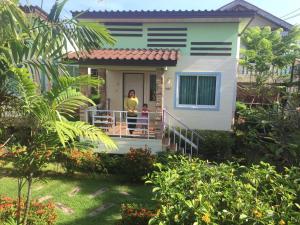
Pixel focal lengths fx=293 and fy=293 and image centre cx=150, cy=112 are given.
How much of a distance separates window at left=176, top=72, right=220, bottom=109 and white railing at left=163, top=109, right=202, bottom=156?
2.41ft

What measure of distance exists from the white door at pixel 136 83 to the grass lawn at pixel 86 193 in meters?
4.51

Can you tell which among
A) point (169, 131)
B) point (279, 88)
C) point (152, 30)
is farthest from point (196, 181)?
point (279, 88)

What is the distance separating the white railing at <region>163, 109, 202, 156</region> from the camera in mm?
10227

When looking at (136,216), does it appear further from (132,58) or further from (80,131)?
(132,58)

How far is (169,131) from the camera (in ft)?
35.4

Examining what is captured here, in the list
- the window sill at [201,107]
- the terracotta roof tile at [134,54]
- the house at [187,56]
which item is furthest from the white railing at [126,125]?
the terracotta roof tile at [134,54]

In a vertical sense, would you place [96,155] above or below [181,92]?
below

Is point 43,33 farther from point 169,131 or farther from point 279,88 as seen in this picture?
point 279,88

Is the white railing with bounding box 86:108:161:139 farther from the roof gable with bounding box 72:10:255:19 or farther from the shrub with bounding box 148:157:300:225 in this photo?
the shrub with bounding box 148:157:300:225

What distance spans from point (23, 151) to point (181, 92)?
7.67 m

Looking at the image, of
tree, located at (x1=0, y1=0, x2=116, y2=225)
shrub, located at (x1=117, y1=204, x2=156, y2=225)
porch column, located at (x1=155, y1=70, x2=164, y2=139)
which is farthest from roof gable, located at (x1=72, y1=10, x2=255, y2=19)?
shrub, located at (x1=117, y1=204, x2=156, y2=225)

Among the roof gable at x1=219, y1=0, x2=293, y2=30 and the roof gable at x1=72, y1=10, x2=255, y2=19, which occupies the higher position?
the roof gable at x1=219, y1=0, x2=293, y2=30

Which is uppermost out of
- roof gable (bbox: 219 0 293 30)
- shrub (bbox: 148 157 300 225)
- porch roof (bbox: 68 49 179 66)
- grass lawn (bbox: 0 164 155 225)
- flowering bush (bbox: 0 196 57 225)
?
roof gable (bbox: 219 0 293 30)

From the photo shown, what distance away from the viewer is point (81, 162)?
859cm
